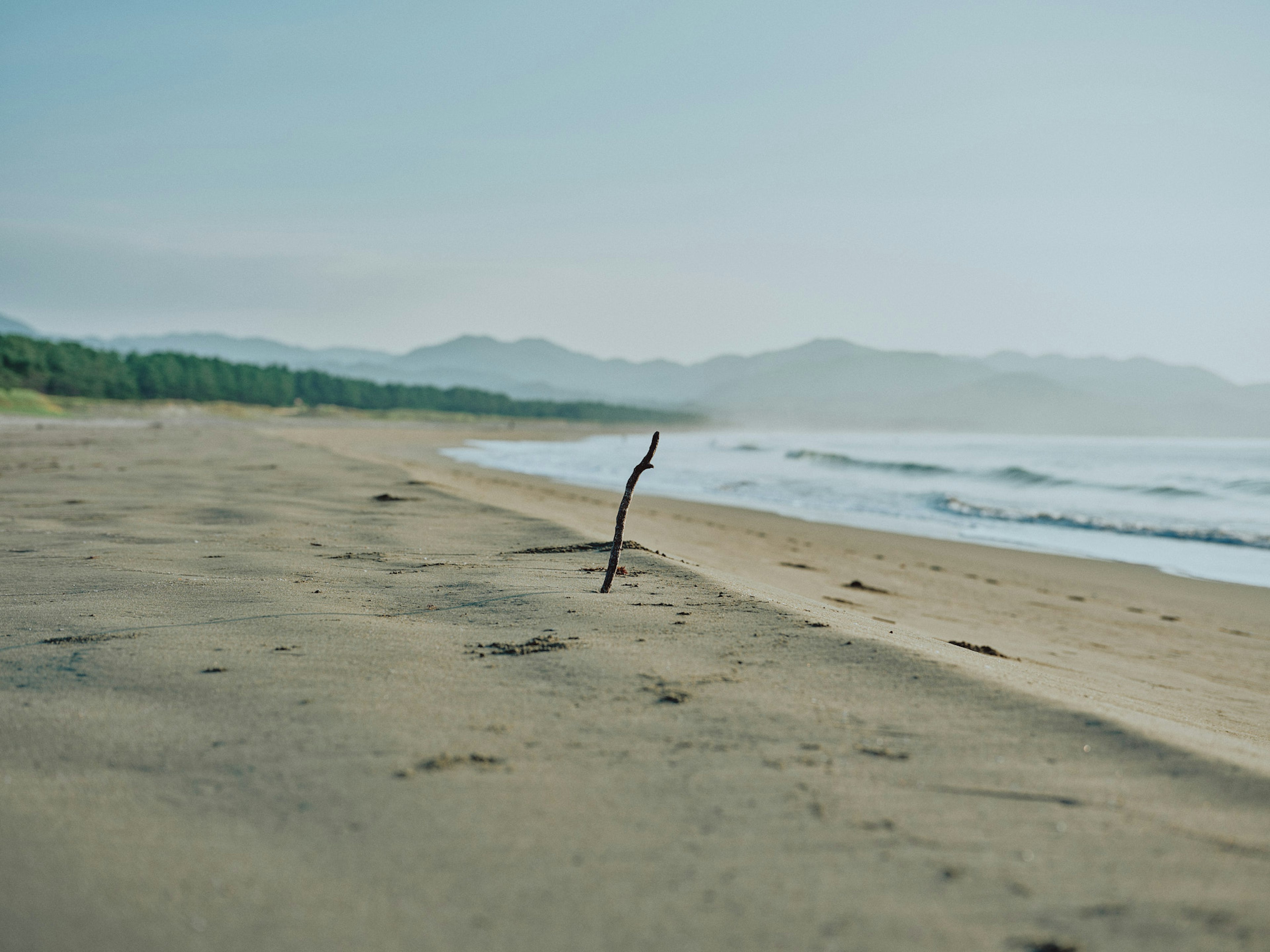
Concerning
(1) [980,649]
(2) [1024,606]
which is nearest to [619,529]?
(1) [980,649]

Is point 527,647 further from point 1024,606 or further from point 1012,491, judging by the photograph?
point 1012,491

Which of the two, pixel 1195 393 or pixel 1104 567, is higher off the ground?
pixel 1195 393

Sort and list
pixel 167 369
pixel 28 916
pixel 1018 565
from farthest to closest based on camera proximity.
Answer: pixel 167 369
pixel 1018 565
pixel 28 916

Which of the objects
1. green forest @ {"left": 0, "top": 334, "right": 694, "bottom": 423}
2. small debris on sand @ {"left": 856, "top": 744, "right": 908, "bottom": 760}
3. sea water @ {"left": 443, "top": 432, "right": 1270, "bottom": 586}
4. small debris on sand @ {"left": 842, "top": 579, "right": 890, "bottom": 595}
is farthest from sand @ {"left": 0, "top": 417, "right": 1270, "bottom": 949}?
green forest @ {"left": 0, "top": 334, "right": 694, "bottom": 423}

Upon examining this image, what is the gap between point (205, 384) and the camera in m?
68.6

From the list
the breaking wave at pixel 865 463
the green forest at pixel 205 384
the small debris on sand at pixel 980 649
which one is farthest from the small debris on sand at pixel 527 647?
the green forest at pixel 205 384

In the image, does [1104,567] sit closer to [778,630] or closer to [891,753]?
[778,630]

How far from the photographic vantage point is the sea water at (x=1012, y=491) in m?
13.0

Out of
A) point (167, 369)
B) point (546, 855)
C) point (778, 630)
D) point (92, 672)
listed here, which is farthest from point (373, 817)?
point (167, 369)

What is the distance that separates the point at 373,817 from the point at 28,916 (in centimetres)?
73

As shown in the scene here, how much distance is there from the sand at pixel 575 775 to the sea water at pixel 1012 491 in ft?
28.8

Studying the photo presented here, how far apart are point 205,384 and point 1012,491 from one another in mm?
69580

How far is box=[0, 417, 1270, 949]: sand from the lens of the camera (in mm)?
1658

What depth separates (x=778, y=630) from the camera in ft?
12.4
